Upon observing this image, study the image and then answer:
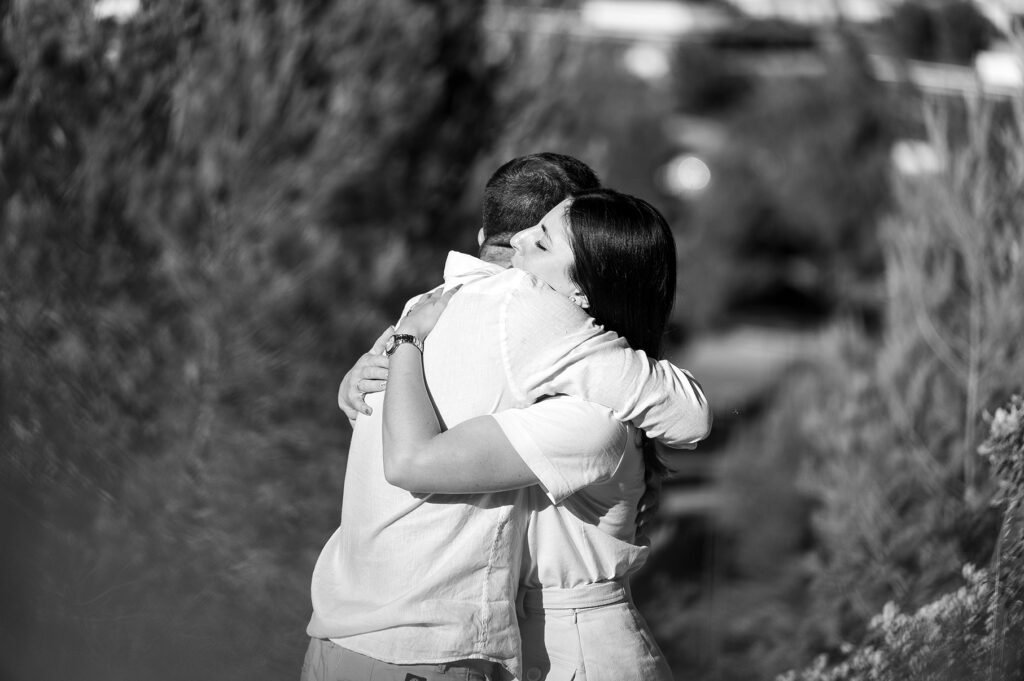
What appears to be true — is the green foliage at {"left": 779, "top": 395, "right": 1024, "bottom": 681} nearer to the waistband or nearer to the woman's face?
the waistband

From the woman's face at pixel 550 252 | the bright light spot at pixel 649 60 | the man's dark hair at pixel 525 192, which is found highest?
the bright light spot at pixel 649 60

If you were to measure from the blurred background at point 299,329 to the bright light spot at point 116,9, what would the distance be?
0.07 ft

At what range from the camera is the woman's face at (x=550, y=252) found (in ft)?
5.23

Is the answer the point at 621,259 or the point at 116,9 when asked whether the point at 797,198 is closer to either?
the point at 116,9

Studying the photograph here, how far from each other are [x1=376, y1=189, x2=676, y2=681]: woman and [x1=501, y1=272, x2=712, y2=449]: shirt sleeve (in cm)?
5

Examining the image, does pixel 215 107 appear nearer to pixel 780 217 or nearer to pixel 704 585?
pixel 704 585

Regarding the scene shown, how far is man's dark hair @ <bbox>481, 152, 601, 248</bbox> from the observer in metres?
1.78

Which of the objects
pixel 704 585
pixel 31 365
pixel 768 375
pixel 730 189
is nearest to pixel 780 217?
pixel 730 189

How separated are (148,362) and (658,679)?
3325mm

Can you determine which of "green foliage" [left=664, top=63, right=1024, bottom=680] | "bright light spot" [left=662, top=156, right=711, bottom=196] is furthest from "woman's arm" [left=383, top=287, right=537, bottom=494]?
"bright light spot" [left=662, top=156, right=711, bottom=196]

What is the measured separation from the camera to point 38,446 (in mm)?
3721

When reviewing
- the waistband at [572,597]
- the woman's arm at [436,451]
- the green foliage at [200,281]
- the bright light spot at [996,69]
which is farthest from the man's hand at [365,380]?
the bright light spot at [996,69]

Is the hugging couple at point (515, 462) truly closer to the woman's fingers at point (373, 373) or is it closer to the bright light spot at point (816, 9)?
the woman's fingers at point (373, 373)

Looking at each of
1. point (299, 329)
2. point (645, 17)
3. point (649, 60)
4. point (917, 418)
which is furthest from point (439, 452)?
point (645, 17)
